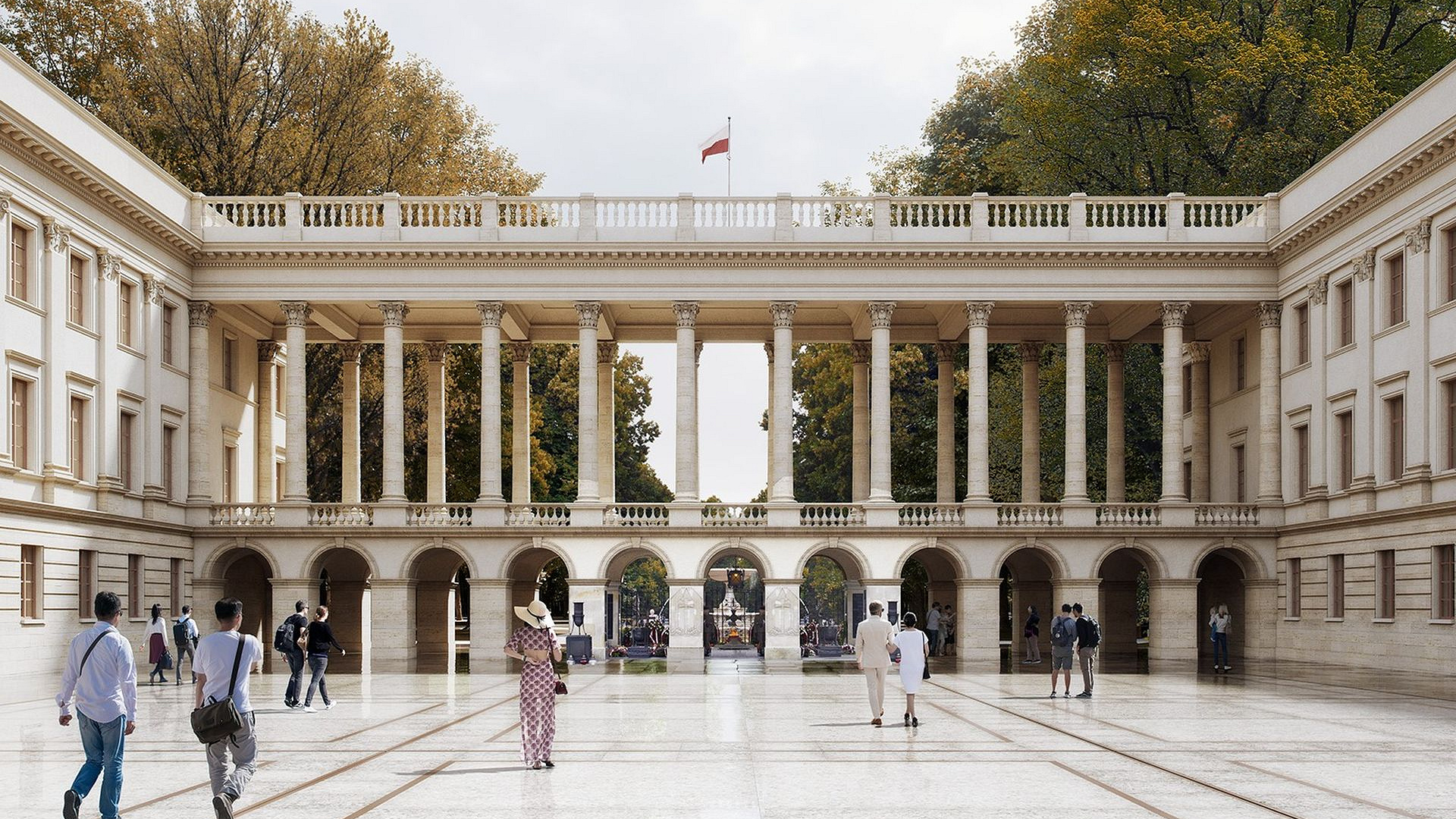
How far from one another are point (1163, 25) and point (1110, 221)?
7.68 m

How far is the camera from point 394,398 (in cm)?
5631

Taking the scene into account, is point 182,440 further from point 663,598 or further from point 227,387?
point 663,598

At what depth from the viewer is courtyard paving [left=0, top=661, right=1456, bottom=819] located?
17391mm

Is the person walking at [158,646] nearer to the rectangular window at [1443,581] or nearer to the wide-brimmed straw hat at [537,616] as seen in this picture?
the wide-brimmed straw hat at [537,616]

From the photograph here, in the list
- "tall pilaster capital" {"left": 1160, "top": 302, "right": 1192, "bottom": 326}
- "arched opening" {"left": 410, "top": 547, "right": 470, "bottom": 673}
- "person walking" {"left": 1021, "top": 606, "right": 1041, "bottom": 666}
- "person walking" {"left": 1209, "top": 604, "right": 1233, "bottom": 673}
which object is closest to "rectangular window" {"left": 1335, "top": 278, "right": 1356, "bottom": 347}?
"tall pilaster capital" {"left": 1160, "top": 302, "right": 1192, "bottom": 326}

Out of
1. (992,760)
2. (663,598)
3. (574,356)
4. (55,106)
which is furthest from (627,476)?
(992,760)

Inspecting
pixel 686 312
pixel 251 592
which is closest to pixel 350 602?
pixel 251 592

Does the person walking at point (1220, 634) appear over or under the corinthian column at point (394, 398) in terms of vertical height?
under

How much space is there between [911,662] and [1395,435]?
2361cm

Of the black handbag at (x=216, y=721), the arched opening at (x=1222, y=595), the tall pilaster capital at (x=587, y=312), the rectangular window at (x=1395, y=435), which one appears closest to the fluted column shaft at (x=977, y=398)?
the arched opening at (x=1222, y=595)

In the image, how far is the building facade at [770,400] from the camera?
50000 millimetres

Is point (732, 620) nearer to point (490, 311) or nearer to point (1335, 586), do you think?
point (490, 311)

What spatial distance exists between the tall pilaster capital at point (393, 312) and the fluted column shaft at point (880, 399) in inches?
632

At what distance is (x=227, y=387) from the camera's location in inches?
2298
